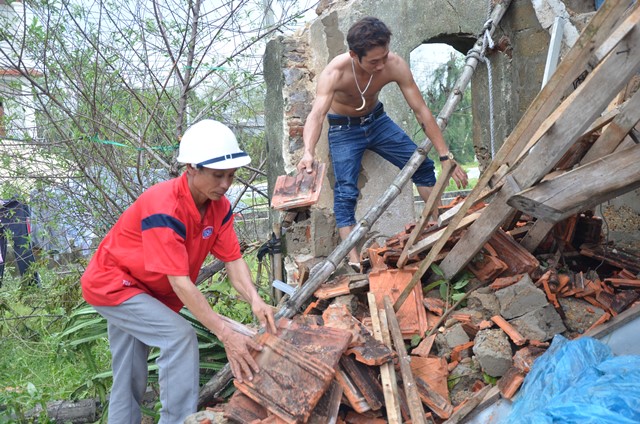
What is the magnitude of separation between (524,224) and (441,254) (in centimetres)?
77

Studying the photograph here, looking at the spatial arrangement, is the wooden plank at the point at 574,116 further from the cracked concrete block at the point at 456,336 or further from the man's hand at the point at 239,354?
the man's hand at the point at 239,354

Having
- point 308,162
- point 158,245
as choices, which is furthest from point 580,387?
point 308,162

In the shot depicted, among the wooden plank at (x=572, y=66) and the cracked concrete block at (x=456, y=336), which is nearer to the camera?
the wooden plank at (x=572, y=66)

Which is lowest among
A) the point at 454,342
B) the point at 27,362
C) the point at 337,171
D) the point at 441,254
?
the point at 27,362

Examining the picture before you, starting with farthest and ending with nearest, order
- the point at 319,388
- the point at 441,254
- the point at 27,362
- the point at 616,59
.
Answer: the point at 27,362, the point at 441,254, the point at 319,388, the point at 616,59

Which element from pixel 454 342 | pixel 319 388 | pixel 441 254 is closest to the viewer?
pixel 319 388

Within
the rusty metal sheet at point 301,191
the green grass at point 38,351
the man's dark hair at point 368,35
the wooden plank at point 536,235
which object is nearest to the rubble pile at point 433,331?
the wooden plank at point 536,235

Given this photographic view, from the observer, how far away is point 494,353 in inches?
136

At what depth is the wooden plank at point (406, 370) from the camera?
3.17m

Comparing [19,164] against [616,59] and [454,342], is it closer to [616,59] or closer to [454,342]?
[454,342]

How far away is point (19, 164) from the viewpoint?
245 inches

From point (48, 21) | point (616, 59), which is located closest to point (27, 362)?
point (48, 21)

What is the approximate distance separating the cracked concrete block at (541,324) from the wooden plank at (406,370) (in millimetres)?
709

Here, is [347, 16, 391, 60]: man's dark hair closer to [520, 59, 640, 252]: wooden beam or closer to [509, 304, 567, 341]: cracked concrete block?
[520, 59, 640, 252]: wooden beam
